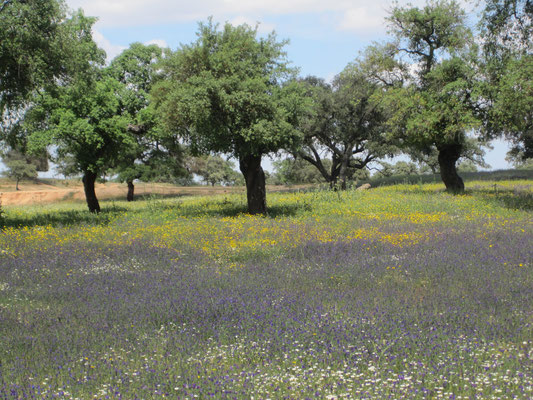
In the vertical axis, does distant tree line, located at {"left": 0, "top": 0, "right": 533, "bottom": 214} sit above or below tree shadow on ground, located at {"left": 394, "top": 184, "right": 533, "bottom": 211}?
above

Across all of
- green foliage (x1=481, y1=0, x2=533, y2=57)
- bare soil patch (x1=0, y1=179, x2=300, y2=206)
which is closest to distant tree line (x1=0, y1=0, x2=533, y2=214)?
green foliage (x1=481, y1=0, x2=533, y2=57)

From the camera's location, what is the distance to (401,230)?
1570 centimetres

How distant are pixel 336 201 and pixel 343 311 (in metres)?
20.9

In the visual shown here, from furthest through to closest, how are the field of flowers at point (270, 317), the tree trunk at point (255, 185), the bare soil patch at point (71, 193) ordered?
the bare soil patch at point (71, 193)
the tree trunk at point (255, 185)
the field of flowers at point (270, 317)

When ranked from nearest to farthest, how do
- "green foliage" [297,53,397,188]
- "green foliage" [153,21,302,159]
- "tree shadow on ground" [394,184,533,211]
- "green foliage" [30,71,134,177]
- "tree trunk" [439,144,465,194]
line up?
1. "green foliage" [153,21,302,159]
2. "tree shadow on ground" [394,184,533,211]
3. "green foliage" [30,71,134,177]
4. "tree trunk" [439,144,465,194]
5. "green foliage" [297,53,397,188]

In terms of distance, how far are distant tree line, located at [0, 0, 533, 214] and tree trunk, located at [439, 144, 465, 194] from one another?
0.07 meters

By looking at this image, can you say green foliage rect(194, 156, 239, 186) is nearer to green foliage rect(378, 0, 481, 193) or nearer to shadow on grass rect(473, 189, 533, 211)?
green foliage rect(378, 0, 481, 193)

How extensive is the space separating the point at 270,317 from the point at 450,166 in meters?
29.1

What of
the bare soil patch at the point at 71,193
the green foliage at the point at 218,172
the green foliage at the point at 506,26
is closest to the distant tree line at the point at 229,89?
the green foliage at the point at 506,26

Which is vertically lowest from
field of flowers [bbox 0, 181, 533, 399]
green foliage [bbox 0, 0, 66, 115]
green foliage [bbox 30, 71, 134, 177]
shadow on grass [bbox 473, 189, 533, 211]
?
field of flowers [bbox 0, 181, 533, 399]

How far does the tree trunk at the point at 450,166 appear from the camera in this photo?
32250 mm

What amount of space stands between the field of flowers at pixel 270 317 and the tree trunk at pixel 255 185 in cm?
818

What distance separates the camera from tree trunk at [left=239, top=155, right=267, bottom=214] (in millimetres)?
22859

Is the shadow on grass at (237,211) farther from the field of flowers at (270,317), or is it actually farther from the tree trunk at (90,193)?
the field of flowers at (270,317)
